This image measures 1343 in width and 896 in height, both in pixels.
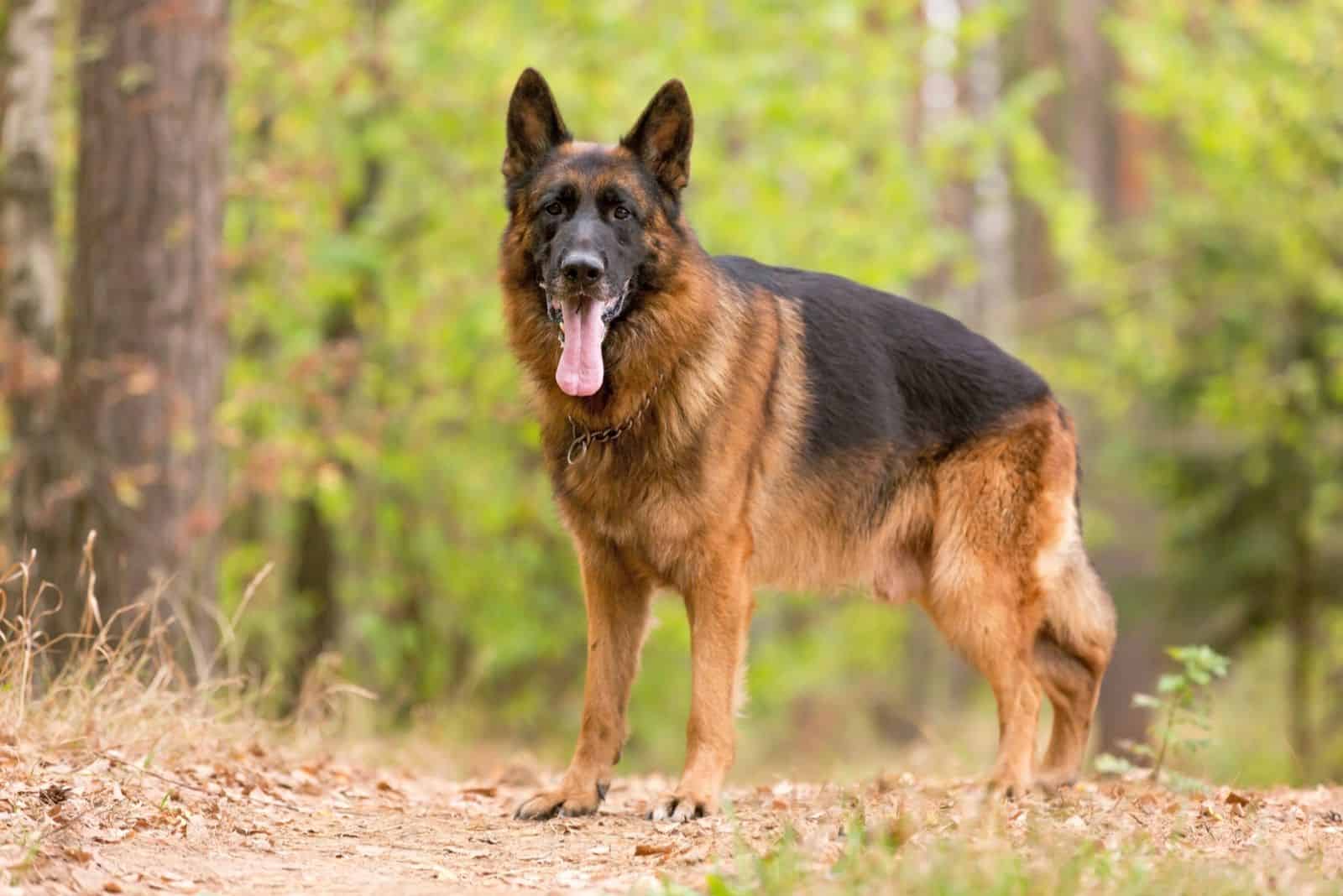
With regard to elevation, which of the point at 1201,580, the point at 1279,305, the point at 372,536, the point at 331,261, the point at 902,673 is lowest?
the point at 902,673

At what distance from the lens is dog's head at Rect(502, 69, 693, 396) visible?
5.59 metres

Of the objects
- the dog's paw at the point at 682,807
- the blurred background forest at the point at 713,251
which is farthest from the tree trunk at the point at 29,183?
the dog's paw at the point at 682,807

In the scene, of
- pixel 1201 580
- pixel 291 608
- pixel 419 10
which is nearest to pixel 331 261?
pixel 419 10

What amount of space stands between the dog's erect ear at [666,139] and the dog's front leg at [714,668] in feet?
4.96

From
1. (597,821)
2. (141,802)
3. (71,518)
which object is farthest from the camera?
(71,518)

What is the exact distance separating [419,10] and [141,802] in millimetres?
9071

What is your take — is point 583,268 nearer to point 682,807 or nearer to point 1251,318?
point 682,807

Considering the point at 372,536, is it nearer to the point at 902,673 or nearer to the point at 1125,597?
the point at 1125,597

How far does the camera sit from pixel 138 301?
7.64m

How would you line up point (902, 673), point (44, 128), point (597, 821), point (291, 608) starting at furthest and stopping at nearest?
point (902, 673)
point (291, 608)
point (44, 128)
point (597, 821)

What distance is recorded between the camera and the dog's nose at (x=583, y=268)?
5.45 metres

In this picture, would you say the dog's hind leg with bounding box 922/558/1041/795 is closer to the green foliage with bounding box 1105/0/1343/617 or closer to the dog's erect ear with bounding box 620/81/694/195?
the dog's erect ear with bounding box 620/81/694/195

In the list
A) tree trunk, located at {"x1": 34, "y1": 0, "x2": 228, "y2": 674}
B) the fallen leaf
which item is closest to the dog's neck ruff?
the fallen leaf

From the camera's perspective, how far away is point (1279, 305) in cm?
1497
